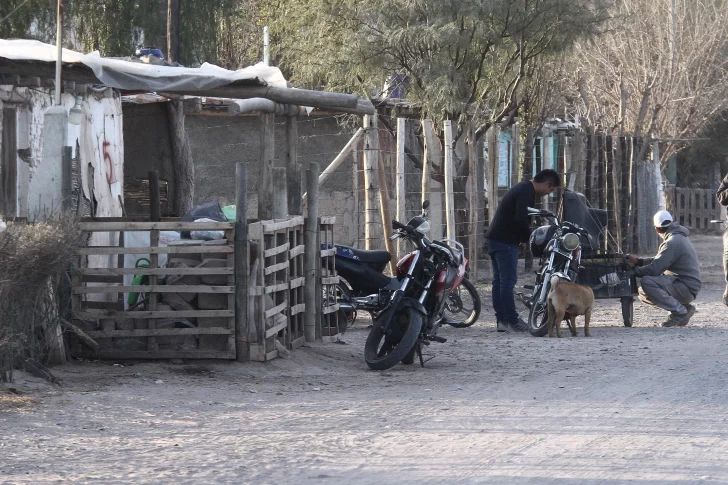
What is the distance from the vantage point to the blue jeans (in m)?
11.8

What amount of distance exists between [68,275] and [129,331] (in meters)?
0.66

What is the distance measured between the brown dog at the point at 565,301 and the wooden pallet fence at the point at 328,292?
91.3 inches

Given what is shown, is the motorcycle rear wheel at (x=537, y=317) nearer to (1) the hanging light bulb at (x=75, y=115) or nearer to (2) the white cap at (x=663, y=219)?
(2) the white cap at (x=663, y=219)

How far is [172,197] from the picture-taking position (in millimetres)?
16531

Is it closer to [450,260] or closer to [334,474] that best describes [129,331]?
[450,260]

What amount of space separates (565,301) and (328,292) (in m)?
2.54

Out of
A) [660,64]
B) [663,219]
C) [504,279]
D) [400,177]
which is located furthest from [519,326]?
[660,64]

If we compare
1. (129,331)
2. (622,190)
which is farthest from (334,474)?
(622,190)

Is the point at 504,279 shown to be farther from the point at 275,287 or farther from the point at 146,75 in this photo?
the point at 146,75

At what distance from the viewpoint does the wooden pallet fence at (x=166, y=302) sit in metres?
8.45

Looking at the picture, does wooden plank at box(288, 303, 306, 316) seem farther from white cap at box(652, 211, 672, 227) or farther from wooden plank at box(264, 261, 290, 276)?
white cap at box(652, 211, 672, 227)

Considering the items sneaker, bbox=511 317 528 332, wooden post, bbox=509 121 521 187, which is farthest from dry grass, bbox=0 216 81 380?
wooden post, bbox=509 121 521 187

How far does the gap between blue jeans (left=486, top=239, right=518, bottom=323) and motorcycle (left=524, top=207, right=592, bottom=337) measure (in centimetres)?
25

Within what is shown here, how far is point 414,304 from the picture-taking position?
352 inches
